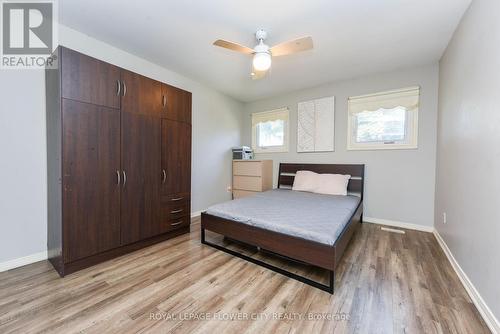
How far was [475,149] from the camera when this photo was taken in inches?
63.1

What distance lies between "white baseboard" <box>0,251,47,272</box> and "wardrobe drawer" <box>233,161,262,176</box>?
3103 mm

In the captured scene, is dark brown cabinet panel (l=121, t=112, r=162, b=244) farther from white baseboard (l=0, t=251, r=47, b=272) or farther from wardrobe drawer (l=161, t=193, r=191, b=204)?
white baseboard (l=0, t=251, r=47, b=272)

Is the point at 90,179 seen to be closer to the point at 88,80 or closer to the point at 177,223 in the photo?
the point at 88,80

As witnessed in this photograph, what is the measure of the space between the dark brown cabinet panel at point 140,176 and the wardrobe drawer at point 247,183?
2064 mm

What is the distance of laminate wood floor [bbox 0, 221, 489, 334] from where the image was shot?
1292 millimetres

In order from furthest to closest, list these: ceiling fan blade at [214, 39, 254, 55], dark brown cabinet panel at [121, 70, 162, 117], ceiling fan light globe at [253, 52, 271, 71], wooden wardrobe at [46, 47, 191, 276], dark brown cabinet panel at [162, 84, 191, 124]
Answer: dark brown cabinet panel at [162, 84, 191, 124], dark brown cabinet panel at [121, 70, 162, 117], ceiling fan light globe at [253, 52, 271, 71], ceiling fan blade at [214, 39, 254, 55], wooden wardrobe at [46, 47, 191, 276]

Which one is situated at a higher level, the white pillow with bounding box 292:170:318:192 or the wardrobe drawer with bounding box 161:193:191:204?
the white pillow with bounding box 292:170:318:192

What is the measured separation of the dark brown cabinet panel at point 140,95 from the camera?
217cm

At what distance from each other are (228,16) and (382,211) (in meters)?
3.53

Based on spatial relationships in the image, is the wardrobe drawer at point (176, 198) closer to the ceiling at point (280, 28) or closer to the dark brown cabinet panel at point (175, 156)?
the dark brown cabinet panel at point (175, 156)

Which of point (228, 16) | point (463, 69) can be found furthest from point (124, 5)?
point (463, 69)

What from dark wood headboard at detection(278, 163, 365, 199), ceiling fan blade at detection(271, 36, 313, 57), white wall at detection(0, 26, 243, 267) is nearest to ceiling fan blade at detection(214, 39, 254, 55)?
ceiling fan blade at detection(271, 36, 313, 57)

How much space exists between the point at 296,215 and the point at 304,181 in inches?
63.8

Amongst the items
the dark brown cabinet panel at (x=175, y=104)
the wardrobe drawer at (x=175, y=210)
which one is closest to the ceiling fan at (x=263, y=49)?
the dark brown cabinet panel at (x=175, y=104)
